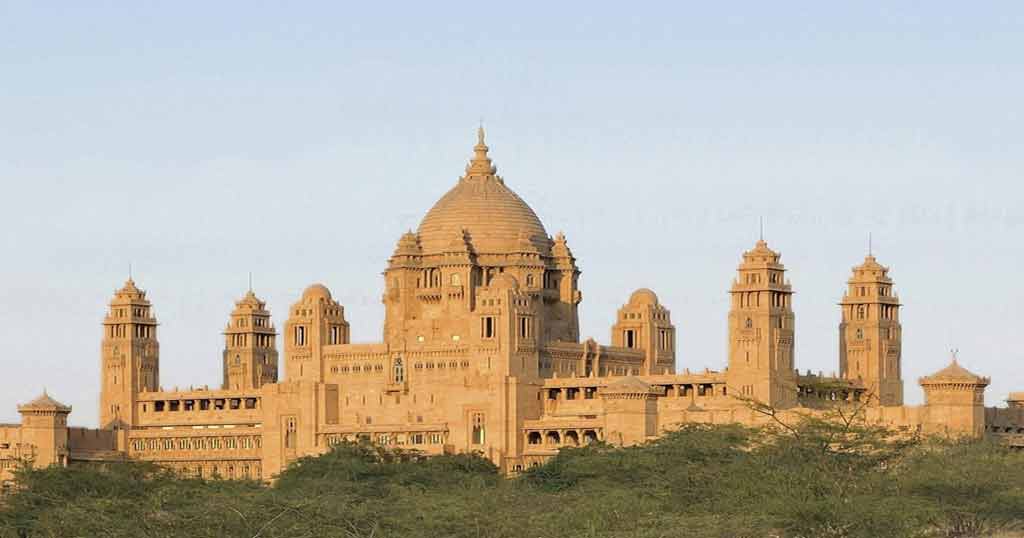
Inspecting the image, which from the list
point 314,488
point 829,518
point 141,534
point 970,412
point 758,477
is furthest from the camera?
point 970,412

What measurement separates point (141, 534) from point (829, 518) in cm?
3342

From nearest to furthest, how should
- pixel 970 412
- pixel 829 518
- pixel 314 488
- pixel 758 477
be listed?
pixel 829 518 → pixel 758 477 → pixel 314 488 → pixel 970 412

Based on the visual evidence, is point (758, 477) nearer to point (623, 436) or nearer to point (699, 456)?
point (699, 456)

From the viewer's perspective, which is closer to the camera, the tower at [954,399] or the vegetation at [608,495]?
the vegetation at [608,495]

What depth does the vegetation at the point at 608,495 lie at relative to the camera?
142375mm

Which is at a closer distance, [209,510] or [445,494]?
[209,510]

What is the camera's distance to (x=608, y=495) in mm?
159750

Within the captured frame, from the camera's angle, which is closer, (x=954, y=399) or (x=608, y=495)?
(x=608, y=495)

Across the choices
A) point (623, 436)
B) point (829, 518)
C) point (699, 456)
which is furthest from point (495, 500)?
point (623, 436)

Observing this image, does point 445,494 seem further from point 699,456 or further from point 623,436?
point 623,436

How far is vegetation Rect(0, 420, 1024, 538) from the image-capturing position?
142 m

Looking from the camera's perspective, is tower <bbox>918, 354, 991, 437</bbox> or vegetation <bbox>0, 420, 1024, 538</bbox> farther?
tower <bbox>918, 354, 991, 437</bbox>

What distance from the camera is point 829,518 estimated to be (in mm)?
151125

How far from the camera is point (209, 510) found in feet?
455
